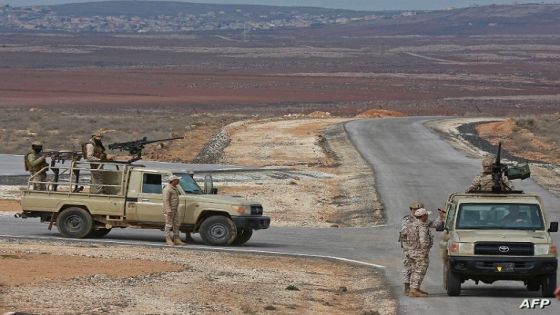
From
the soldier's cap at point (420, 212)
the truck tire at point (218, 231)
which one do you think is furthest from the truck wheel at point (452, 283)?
the truck tire at point (218, 231)

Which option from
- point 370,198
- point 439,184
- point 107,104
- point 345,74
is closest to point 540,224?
point 370,198

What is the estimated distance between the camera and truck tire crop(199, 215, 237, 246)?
97.0 feet

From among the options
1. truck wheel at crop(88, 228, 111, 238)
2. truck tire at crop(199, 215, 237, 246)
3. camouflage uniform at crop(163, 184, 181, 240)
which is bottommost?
truck wheel at crop(88, 228, 111, 238)

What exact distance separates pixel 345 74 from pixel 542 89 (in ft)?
112

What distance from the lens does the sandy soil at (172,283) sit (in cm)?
1948

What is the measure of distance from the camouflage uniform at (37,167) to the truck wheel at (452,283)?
12.0 m

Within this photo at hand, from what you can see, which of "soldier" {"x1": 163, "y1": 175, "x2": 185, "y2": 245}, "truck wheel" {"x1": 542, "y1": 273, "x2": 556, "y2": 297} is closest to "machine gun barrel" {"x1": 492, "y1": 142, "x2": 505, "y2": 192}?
"truck wheel" {"x1": 542, "y1": 273, "x2": 556, "y2": 297}

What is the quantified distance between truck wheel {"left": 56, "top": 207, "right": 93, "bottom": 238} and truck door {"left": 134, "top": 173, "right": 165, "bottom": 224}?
1.27 m

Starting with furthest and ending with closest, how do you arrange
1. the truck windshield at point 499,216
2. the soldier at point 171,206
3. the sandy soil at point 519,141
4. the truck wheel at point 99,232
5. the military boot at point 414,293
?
1. the sandy soil at point 519,141
2. the truck wheel at point 99,232
3. the soldier at point 171,206
4. the truck windshield at point 499,216
5. the military boot at point 414,293

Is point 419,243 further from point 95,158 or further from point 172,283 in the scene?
point 95,158

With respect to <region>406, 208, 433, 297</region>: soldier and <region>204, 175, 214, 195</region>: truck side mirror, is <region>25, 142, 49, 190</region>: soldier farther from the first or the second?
<region>406, 208, 433, 297</region>: soldier

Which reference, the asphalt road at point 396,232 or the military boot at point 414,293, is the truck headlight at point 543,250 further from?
the military boot at point 414,293

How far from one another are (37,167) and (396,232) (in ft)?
32.8

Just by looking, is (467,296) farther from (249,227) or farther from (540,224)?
(249,227)
